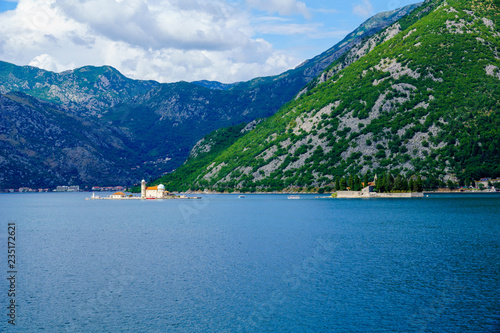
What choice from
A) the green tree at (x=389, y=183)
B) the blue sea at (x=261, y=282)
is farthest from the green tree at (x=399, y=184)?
the blue sea at (x=261, y=282)

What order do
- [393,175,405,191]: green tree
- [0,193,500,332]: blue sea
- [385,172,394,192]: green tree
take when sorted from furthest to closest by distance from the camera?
[385,172,394,192]: green tree
[393,175,405,191]: green tree
[0,193,500,332]: blue sea

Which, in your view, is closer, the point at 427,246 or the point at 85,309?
the point at 85,309

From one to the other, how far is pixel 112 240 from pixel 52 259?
718 inches

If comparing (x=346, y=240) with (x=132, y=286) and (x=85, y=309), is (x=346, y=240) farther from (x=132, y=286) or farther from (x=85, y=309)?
(x=85, y=309)

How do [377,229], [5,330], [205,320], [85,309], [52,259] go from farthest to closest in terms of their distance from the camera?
[377,229] < [52,259] < [85,309] < [205,320] < [5,330]

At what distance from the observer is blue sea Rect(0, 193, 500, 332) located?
36438 mm

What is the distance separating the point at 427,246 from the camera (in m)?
67.2

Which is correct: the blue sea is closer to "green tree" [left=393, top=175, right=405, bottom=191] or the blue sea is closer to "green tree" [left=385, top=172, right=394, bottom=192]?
"green tree" [left=393, top=175, right=405, bottom=191]

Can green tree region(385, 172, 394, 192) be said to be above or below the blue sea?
above

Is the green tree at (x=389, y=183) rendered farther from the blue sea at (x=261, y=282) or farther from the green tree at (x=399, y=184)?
the blue sea at (x=261, y=282)

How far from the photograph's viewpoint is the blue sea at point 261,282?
36.4 m

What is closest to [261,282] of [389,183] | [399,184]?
[399,184]

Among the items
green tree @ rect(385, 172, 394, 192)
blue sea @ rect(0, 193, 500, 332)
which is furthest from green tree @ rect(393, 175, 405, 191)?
blue sea @ rect(0, 193, 500, 332)

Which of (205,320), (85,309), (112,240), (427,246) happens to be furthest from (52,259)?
(427,246)
